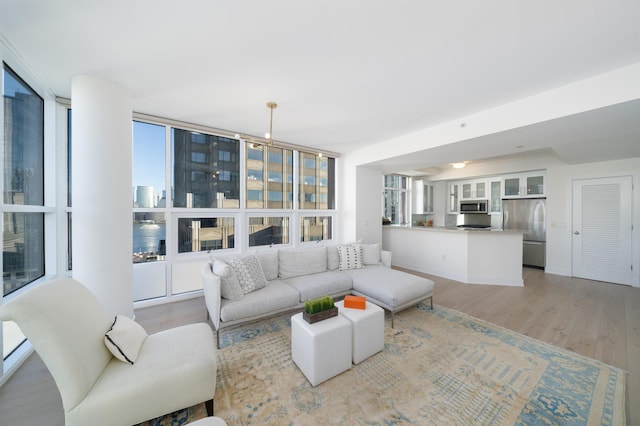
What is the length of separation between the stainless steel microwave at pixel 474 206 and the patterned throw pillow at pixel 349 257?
14.4 feet

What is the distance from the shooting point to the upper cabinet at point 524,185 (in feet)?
17.4

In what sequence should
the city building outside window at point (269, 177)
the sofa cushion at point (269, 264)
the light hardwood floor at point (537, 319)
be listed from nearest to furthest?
the light hardwood floor at point (537, 319)
the sofa cushion at point (269, 264)
the city building outside window at point (269, 177)

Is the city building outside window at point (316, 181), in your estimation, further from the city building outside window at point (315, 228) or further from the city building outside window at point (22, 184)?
the city building outside window at point (22, 184)

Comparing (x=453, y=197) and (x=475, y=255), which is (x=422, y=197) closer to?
(x=453, y=197)

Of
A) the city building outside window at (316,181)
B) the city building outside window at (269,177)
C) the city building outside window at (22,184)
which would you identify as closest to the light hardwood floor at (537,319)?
the city building outside window at (22,184)

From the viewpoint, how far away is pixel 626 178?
420 centimetres

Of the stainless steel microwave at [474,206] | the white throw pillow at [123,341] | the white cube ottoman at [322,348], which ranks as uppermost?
the stainless steel microwave at [474,206]

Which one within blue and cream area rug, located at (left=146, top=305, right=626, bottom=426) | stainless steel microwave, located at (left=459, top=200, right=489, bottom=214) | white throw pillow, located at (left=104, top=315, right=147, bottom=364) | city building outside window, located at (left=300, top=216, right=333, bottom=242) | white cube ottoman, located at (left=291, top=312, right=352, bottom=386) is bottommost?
blue and cream area rug, located at (left=146, top=305, right=626, bottom=426)

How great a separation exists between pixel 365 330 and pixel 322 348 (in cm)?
47

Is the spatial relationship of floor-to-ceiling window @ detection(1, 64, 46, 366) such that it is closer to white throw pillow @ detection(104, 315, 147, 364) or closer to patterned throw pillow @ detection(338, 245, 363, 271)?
white throw pillow @ detection(104, 315, 147, 364)

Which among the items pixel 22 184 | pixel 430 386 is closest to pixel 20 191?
pixel 22 184

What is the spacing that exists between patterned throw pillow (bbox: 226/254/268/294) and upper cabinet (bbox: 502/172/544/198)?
6.31 m

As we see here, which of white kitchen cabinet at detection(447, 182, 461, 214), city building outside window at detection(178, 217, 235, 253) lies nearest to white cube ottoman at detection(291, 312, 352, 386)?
city building outside window at detection(178, 217, 235, 253)

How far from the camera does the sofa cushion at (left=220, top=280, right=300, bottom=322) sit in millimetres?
2299
